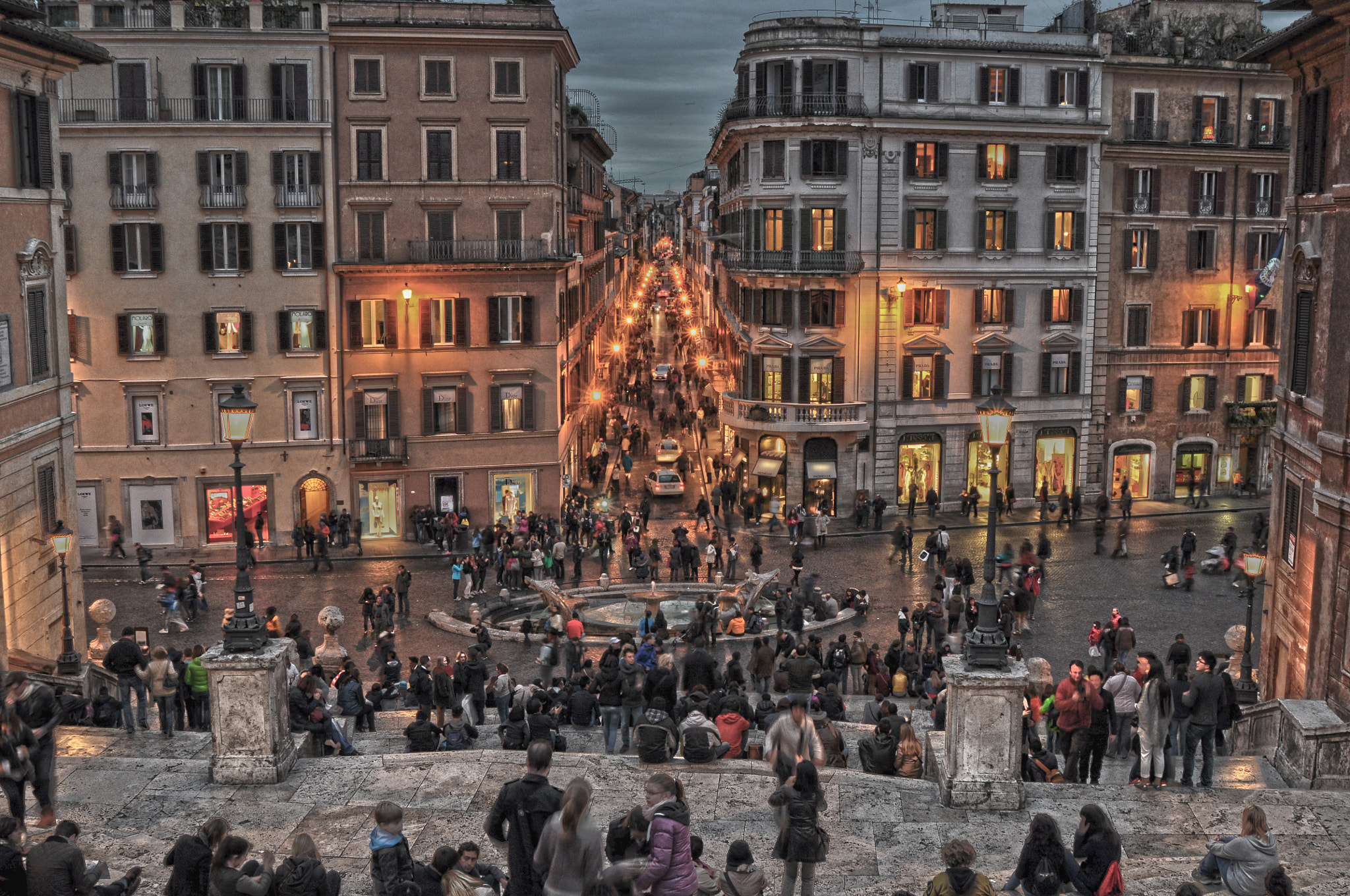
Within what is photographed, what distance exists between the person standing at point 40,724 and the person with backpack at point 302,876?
477 cm

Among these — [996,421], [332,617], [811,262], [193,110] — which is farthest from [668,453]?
[996,421]

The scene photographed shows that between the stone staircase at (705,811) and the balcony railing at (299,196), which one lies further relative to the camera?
the balcony railing at (299,196)

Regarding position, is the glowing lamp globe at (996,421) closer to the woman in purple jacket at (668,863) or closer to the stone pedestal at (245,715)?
the woman in purple jacket at (668,863)

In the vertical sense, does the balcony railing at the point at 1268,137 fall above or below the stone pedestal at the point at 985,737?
above

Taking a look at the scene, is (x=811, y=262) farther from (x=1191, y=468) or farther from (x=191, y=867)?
(x=191, y=867)

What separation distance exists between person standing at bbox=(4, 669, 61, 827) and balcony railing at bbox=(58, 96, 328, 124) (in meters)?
32.3

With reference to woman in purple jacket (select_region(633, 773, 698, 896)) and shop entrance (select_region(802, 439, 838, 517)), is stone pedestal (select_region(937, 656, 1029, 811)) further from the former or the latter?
shop entrance (select_region(802, 439, 838, 517))

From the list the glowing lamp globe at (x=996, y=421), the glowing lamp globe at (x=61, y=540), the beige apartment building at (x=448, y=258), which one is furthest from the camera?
the beige apartment building at (x=448, y=258)

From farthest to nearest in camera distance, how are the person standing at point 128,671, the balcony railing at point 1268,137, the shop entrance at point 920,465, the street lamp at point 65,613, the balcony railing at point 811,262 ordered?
the balcony railing at point 1268,137, the shop entrance at point 920,465, the balcony railing at point 811,262, the street lamp at point 65,613, the person standing at point 128,671

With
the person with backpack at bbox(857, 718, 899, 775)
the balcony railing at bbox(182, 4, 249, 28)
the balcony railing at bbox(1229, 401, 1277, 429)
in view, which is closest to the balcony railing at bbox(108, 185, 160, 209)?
the balcony railing at bbox(182, 4, 249, 28)

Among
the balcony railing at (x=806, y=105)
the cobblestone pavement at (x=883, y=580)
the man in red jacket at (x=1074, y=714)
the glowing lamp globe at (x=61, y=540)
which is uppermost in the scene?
the balcony railing at (x=806, y=105)

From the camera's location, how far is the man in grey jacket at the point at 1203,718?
17.5 meters

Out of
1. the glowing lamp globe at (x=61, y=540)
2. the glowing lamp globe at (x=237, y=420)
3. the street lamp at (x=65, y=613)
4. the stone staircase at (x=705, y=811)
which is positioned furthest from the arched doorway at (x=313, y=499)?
the glowing lamp globe at (x=237, y=420)

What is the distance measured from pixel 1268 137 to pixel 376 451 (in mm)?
35390
